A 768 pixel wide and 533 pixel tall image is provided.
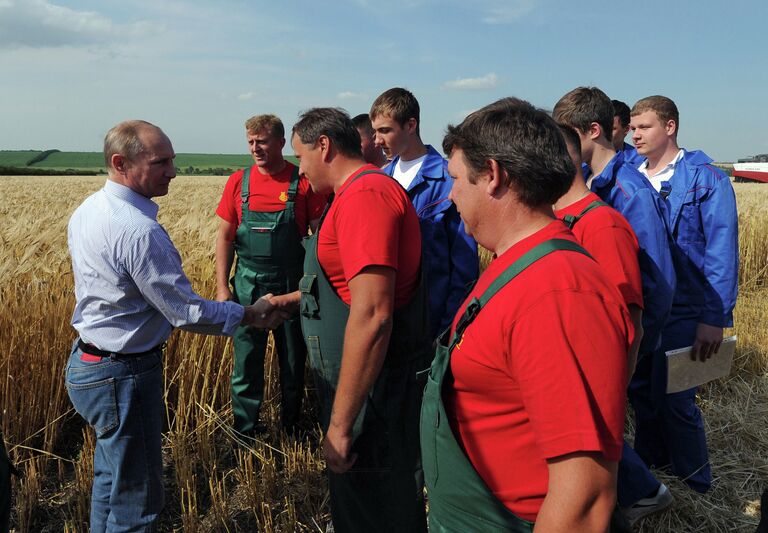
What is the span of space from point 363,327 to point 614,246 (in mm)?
939

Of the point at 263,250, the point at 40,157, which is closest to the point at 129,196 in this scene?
the point at 263,250

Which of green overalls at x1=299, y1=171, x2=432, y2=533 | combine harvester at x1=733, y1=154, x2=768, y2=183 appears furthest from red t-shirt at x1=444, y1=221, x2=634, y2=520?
combine harvester at x1=733, y1=154, x2=768, y2=183

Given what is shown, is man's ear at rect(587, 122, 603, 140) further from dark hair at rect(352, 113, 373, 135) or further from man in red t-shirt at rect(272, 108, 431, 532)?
dark hair at rect(352, 113, 373, 135)

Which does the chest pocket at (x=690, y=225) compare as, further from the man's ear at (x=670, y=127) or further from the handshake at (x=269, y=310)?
the handshake at (x=269, y=310)

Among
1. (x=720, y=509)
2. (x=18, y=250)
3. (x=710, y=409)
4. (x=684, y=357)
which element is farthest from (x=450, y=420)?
(x=18, y=250)

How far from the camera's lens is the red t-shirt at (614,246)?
2.16 meters

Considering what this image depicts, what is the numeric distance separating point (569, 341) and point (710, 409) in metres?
4.09

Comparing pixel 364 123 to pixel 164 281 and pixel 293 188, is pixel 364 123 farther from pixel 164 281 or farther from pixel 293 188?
pixel 164 281

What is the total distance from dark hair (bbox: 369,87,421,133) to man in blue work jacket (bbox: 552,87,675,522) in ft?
3.55

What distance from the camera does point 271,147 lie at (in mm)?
4336

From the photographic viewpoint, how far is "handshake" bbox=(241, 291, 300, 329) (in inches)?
120

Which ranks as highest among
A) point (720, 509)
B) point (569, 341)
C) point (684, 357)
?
point (569, 341)

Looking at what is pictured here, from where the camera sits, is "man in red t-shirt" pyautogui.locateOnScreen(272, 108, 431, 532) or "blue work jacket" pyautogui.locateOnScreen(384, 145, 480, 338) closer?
"man in red t-shirt" pyautogui.locateOnScreen(272, 108, 431, 532)

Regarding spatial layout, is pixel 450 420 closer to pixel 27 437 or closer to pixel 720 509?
pixel 720 509
